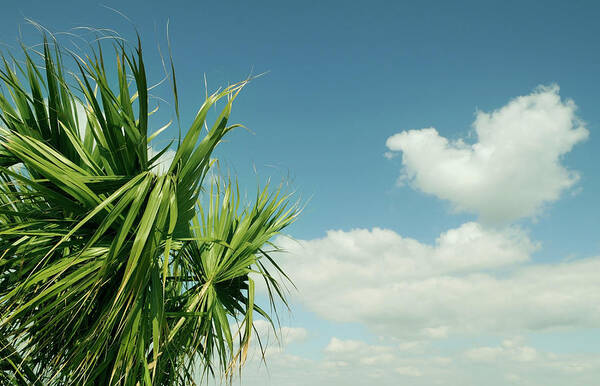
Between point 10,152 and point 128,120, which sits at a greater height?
point 128,120

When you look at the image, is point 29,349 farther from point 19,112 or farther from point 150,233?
point 19,112

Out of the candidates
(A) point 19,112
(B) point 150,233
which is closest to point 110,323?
(B) point 150,233

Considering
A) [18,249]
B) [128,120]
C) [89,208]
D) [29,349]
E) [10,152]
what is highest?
[128,120]

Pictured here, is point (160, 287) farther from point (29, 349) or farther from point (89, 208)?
point (29, 349)

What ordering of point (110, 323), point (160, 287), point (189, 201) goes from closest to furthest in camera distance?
point (110, 323) < point (160, 287) < point (189, 201)

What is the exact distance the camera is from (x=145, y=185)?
366 centimetres

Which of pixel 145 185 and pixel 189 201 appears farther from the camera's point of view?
pixel 189 201

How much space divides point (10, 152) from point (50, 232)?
0.73m

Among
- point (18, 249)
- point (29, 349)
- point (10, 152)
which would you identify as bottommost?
point (29, 349)

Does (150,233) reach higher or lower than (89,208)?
lower

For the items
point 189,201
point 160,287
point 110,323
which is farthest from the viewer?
point 189,201

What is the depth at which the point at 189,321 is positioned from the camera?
422cm

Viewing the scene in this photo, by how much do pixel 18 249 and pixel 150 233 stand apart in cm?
109

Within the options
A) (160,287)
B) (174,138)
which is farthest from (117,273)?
(174,138)
